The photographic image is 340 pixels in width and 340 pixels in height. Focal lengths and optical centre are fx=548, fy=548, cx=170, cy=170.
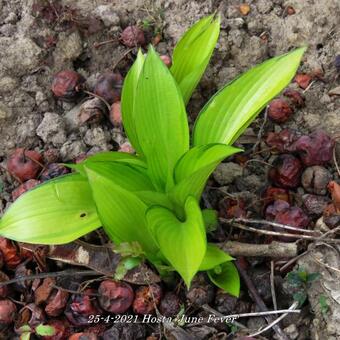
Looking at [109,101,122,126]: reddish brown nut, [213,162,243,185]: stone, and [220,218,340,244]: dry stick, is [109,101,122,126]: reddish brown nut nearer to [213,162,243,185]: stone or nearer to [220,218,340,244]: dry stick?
[213,162,243,185]: stone

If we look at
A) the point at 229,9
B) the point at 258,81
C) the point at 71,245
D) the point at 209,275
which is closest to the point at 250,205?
the point at 209,275

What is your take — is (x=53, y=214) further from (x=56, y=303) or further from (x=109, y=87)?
(x=109, y=87)

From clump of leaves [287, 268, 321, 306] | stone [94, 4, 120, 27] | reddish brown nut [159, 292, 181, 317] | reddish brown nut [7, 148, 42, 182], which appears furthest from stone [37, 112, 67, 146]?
clump of leaves [287, 268, 321, 306]

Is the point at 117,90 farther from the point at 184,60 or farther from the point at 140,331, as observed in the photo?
the point at 140,331

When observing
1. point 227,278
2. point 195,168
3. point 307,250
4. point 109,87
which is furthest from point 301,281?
point 109,87

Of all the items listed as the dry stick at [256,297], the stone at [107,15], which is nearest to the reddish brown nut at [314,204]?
the dry stick at [256,297]
